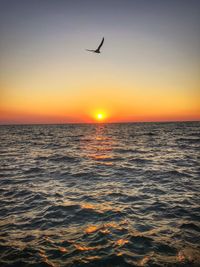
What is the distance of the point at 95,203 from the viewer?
9094 millimetres

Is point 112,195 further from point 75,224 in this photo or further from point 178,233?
point 178,233

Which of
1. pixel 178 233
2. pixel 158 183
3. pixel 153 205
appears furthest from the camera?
pixel 158 183

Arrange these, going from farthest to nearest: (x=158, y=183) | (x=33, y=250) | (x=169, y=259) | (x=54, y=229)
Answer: (x=158, y=183), (x=54, y=229), (x=33, y=250), (x=169, y=259)

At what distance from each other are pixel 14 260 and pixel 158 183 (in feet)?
27.8

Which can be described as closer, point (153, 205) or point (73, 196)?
point (153, 205)

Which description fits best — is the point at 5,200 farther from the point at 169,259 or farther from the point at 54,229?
the point at 169,259

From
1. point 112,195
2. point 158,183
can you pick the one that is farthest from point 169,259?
point 158,183

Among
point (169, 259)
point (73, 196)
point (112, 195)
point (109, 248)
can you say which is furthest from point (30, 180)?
point (169, 259)

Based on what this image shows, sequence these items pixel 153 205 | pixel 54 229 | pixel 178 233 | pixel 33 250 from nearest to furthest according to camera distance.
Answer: pixel 33 250, pixel 178 233, pixel 54 229, pixel 153 205

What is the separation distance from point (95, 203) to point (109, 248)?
333cm

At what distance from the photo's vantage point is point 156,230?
22.1 feet

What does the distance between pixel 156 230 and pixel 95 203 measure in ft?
9.85

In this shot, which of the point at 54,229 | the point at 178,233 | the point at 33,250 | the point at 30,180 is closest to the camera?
the point at 33,250

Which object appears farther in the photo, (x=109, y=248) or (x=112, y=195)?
(x=112, y=195)
